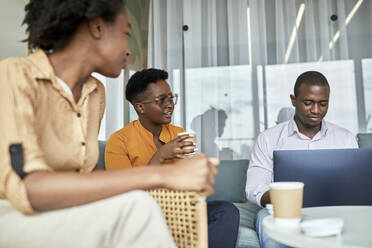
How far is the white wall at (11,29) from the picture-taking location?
5.93ft

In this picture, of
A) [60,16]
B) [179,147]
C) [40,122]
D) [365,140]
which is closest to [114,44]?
[60,16]

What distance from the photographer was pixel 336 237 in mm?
832

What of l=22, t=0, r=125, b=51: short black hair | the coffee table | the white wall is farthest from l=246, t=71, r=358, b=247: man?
the white wall

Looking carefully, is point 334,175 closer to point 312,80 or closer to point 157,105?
point 312,80

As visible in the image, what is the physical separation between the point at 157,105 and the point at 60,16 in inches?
45.8

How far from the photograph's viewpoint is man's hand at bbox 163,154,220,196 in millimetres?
896

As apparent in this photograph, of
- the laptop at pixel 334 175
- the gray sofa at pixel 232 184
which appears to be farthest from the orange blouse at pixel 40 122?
the gray sofa at pixel 232 184

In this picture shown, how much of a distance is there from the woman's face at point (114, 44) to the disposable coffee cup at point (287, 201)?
2.02ft

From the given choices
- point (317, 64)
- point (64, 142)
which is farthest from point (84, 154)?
point (317, 64)

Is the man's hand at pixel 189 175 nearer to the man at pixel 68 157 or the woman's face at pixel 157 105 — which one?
the man at pixel 68 157

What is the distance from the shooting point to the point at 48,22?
1.02 meters

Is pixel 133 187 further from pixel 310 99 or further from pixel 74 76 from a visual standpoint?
pixel 310 99

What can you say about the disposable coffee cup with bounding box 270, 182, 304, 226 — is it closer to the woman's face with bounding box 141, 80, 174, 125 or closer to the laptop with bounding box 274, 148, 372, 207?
the laptop with bounding box 274, 148, 372, 207

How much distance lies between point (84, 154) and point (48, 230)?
33cm
